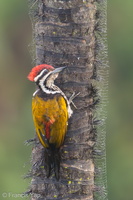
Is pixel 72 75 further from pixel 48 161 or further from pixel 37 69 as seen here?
pixel 48 161

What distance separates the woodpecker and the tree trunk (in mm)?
171

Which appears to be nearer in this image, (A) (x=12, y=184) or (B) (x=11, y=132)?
(A) (x=12, y=184)

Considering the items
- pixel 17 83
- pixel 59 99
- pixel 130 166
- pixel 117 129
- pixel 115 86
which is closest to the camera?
pixel 59 99

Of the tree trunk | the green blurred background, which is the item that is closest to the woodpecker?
the tree trunk

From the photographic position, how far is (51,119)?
281 inches

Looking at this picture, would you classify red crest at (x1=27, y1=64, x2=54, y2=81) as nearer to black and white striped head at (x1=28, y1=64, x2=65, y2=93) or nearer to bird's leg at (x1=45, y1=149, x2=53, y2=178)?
black and white striped head at (x1=28, y1=64, x2=65, y2=93)

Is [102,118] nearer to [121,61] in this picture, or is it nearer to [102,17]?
[102,17]

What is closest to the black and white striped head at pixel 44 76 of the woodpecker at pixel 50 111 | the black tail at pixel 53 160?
the woodpecker at pixel 50 111

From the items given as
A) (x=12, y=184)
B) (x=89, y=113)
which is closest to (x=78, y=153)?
(x=89, y=113)

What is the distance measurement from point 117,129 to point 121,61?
2242mm

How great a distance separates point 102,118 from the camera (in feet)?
25.3

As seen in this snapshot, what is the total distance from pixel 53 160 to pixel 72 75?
1004 millimetres

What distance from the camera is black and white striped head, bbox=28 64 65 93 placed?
713 centimetres

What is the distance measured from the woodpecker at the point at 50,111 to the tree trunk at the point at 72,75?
17 centimetres
